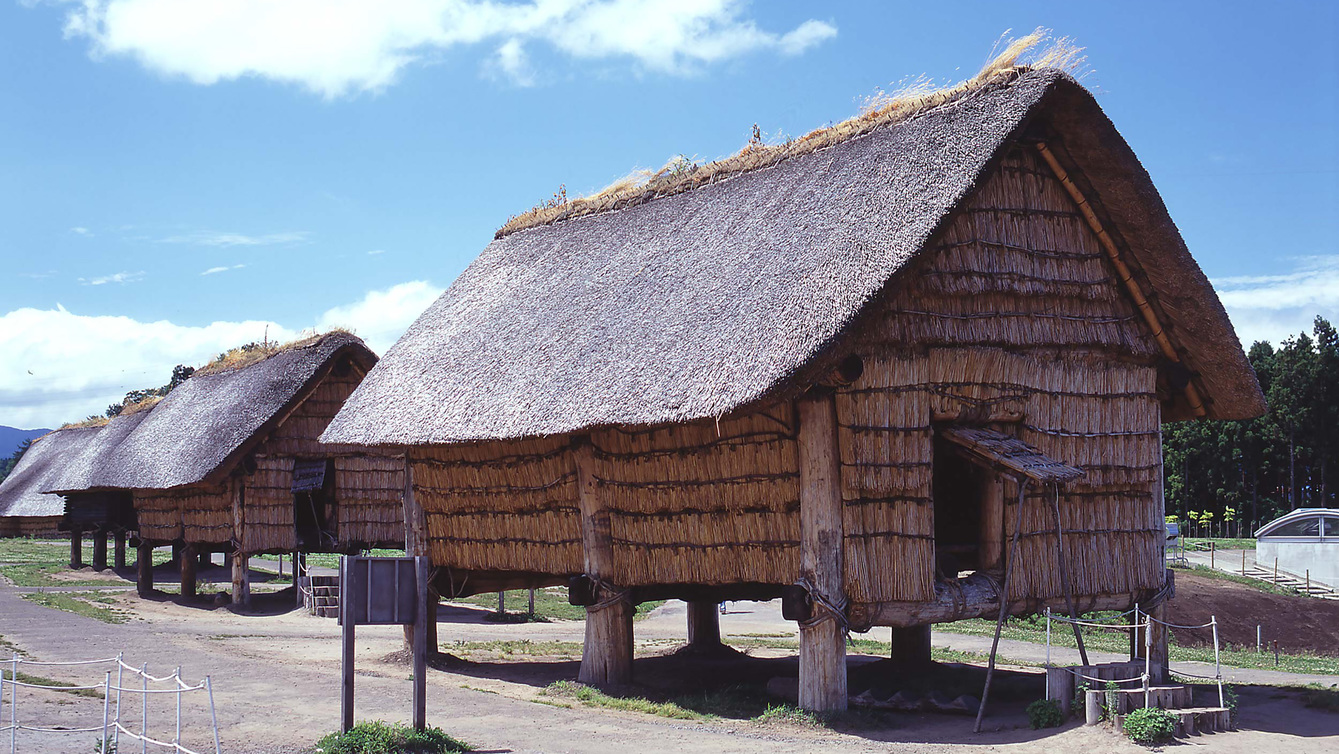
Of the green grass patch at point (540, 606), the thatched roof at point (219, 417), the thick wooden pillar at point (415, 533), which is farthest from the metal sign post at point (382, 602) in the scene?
the thatched roof at point (219, 417)

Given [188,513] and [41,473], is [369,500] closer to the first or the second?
[188,513]

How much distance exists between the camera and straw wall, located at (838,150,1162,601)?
1094 cm

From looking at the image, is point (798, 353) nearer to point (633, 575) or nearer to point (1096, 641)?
point (633, 575)

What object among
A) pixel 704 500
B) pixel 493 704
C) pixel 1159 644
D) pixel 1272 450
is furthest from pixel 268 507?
pixel 1272 450

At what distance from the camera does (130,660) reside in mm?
15547

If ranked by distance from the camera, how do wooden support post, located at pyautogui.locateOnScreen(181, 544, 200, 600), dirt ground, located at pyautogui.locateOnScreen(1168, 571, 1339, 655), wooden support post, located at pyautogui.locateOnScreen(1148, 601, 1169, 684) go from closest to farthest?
wooden support post, located at pyautogui.locateOnScreen(1148, 601, 1169, 684) → dirt ground, located at pyautogui.locateOnScreen(1168, 571, 1339, 655) → wooden support post, located at pyautogui.locateOnScreen(181, 544, 200, 600)

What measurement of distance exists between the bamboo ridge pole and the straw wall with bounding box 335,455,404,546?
15.2 metres

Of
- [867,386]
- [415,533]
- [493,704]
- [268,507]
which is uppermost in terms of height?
[867,386]

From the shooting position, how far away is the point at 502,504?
1511 cm

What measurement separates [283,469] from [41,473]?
24118 millimetres

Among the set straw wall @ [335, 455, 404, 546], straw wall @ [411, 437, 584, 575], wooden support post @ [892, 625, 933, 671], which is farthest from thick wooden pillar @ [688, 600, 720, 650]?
straw wall @ [335, 455, 404, 546]

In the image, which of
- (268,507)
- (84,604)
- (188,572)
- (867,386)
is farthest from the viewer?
(188,572)

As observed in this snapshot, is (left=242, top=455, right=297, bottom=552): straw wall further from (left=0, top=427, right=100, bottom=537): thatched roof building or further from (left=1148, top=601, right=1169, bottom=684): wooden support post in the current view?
(left=0, top=427, right=100, bottom=537): thatched roof building

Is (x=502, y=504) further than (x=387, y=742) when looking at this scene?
Yes
